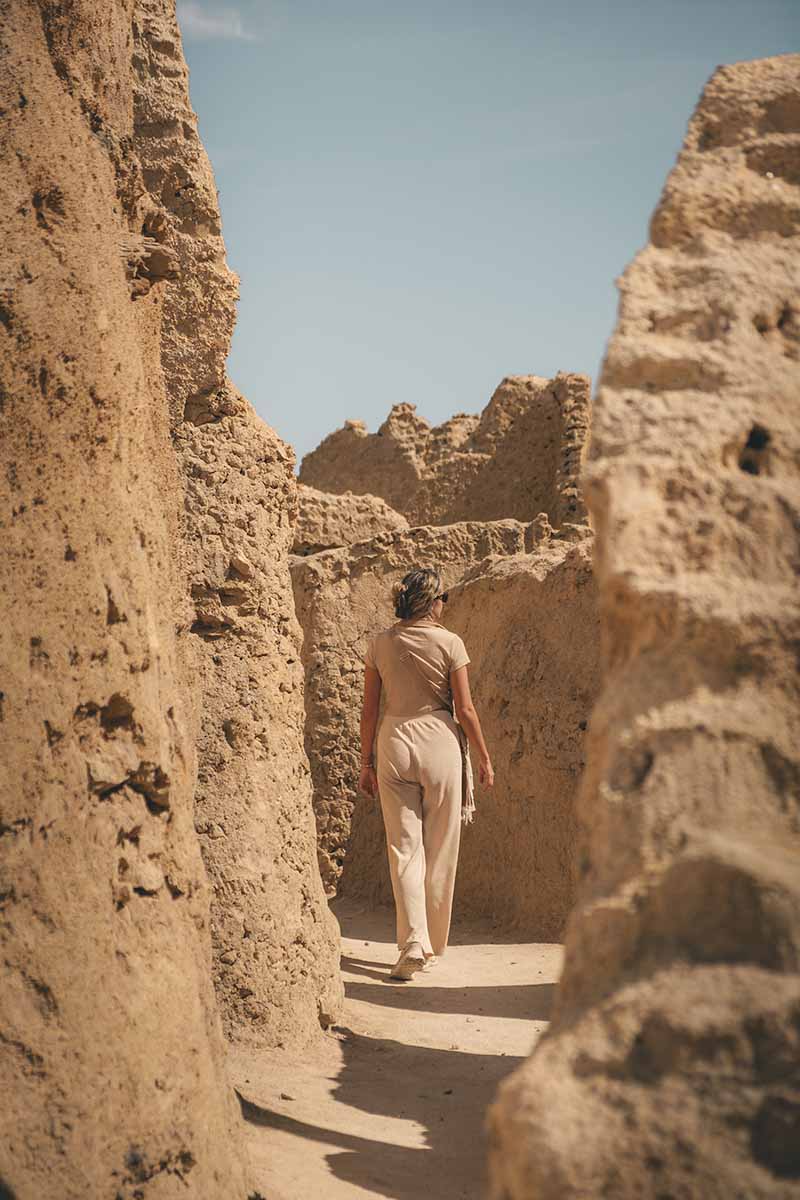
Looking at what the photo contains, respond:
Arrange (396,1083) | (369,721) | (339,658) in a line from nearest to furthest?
(396,1083)
(369,721)
(339,658)

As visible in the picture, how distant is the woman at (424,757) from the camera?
209 inches

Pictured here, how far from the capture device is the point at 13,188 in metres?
2.66

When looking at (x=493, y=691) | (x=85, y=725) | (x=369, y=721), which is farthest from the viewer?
(x=493, y=691)

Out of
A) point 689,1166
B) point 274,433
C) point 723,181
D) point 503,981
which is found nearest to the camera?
point 689,1166

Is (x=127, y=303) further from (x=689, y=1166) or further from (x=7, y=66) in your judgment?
(x=689, y=1166)

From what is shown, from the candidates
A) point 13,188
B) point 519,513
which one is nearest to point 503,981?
point 13,188

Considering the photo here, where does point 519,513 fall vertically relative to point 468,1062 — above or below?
above

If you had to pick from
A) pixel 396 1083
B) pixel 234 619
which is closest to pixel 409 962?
pixel 396 1083

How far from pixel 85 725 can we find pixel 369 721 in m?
3.11

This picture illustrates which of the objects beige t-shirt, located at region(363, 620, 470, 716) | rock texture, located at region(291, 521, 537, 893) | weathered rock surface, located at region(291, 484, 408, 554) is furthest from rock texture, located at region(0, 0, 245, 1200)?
weathered rock surface, located at region(291, 484, 408, 554)

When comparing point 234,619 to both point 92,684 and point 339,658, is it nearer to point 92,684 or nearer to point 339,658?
point 92,684

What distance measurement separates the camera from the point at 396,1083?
154 inches

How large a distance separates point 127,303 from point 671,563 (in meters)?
1.72

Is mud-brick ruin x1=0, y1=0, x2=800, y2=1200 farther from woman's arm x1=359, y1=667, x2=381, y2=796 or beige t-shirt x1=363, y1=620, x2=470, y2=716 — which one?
woman's arm x1=359, y1=667, x2=381, y2=796
